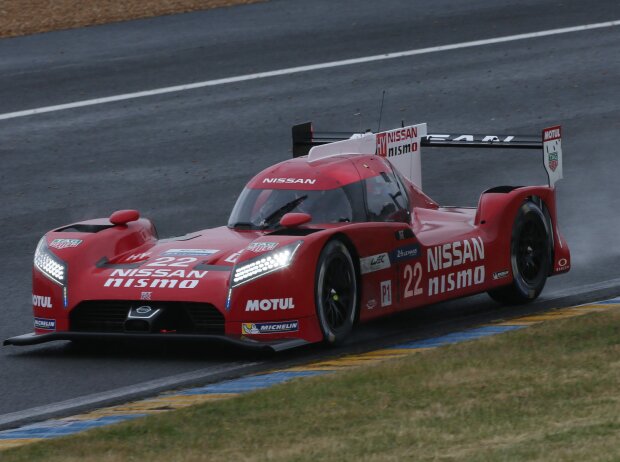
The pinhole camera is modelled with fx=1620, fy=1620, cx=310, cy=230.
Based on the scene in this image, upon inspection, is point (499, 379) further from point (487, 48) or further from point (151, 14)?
point (151, 14)

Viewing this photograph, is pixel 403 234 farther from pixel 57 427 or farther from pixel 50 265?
pixel 57 427

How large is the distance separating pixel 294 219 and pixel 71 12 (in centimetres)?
1471

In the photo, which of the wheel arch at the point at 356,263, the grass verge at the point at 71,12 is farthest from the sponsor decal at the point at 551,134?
the grass verge at the point at 71,12

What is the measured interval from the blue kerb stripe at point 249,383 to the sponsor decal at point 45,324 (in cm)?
160

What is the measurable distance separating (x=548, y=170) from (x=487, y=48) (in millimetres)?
10400

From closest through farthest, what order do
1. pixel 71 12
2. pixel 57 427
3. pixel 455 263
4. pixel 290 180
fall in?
pixel 57 427, pixel 290 180, pixel 455 263, pixel 71 12

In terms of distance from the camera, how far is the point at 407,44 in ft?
76.0

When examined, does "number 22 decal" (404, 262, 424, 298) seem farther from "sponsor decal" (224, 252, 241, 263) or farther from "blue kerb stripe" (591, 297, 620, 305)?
"blue kerb stripe" (591, 297, 620, 305)

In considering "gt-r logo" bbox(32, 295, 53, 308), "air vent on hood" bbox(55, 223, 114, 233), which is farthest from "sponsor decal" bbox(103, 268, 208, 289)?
"air vent on hood" bbox(55, 223, 114, 233)

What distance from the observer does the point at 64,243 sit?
10938mm

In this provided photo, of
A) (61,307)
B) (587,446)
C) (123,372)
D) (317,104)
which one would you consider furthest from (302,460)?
(317,104)

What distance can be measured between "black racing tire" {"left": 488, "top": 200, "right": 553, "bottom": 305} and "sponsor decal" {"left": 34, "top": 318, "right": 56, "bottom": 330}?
342cm

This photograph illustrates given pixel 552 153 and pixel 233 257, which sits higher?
pixel 552 153

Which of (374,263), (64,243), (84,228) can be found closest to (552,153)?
(374,263)
